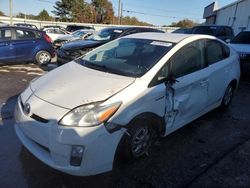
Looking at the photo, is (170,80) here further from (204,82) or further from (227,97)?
(227,97)

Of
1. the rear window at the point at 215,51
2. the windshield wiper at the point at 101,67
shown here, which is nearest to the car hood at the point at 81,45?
the windshield wiper at the point at 101,67

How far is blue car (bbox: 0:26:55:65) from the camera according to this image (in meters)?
8.84

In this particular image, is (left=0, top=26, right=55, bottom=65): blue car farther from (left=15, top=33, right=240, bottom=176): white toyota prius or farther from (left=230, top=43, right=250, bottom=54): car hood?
(left=230, top=43, right=250, bottom=54): car hood

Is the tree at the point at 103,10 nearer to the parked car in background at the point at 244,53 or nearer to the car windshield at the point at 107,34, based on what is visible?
the car windshield at the point at 107,34

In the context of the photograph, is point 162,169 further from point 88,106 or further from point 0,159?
point 0,159

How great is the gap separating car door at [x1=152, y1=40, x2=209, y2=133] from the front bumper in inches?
38.3

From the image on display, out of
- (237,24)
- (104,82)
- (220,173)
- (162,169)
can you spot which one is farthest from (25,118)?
(237,24)

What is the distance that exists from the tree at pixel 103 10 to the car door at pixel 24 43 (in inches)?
2306

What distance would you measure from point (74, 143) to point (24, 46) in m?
7.71

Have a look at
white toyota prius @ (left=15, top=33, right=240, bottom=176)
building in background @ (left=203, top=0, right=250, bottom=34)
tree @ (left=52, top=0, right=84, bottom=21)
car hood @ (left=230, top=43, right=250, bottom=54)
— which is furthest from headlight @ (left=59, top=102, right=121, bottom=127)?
tree @ (left=52, top=0, right=84, bottom=21)

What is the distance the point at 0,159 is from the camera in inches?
125

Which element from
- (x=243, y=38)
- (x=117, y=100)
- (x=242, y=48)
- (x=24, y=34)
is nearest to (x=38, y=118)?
(x=117, y=100)

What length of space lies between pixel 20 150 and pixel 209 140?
2698 millimetres

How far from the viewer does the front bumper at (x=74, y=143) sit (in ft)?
8.20
